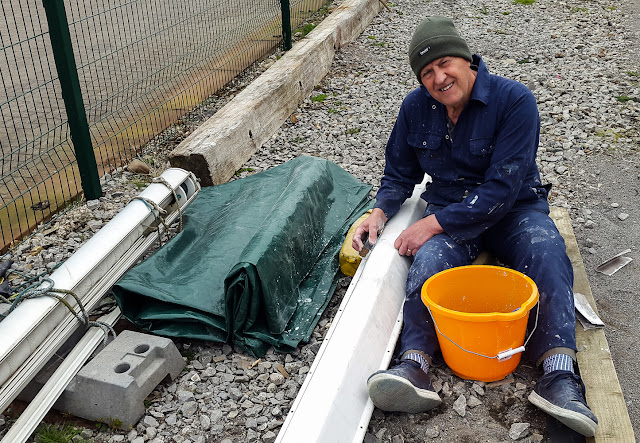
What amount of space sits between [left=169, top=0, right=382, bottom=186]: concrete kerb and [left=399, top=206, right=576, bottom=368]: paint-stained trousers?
6.88ft

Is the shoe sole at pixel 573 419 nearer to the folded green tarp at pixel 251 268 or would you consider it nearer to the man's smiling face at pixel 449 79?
the folded green tarp at pixel 251 268

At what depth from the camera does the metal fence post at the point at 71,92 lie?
12.9 ft

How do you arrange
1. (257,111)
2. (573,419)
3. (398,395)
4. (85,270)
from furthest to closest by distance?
1. (257,111)
2. (85,270)
3. (398,395)
4. (573,419)

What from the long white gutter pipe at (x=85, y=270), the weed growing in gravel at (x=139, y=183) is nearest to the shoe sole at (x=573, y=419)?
the long white gutter pipe at (x=85, y=270)

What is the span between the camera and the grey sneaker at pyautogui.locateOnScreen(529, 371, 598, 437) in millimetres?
2221

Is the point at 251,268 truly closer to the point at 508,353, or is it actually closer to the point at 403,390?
the point at 403,390

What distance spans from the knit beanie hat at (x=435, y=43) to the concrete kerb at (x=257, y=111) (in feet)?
6.79

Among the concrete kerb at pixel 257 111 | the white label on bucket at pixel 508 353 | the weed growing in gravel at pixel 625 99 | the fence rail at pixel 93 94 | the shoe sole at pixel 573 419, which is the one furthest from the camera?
the weed growing in gravel at pixel 625 99

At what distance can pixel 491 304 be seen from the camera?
282 centimetres

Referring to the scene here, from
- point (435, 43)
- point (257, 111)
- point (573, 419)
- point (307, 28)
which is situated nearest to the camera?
point (573, 419)

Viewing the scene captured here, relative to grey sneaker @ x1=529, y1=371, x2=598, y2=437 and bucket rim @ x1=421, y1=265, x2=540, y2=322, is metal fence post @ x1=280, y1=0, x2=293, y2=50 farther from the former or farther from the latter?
grey sneaker @ x1=529, y1=371, x2=598, y2=437

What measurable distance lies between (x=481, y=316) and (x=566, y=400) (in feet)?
1.43

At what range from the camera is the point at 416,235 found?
3082mm

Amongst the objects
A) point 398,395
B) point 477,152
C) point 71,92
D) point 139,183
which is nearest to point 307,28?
point 139,183
